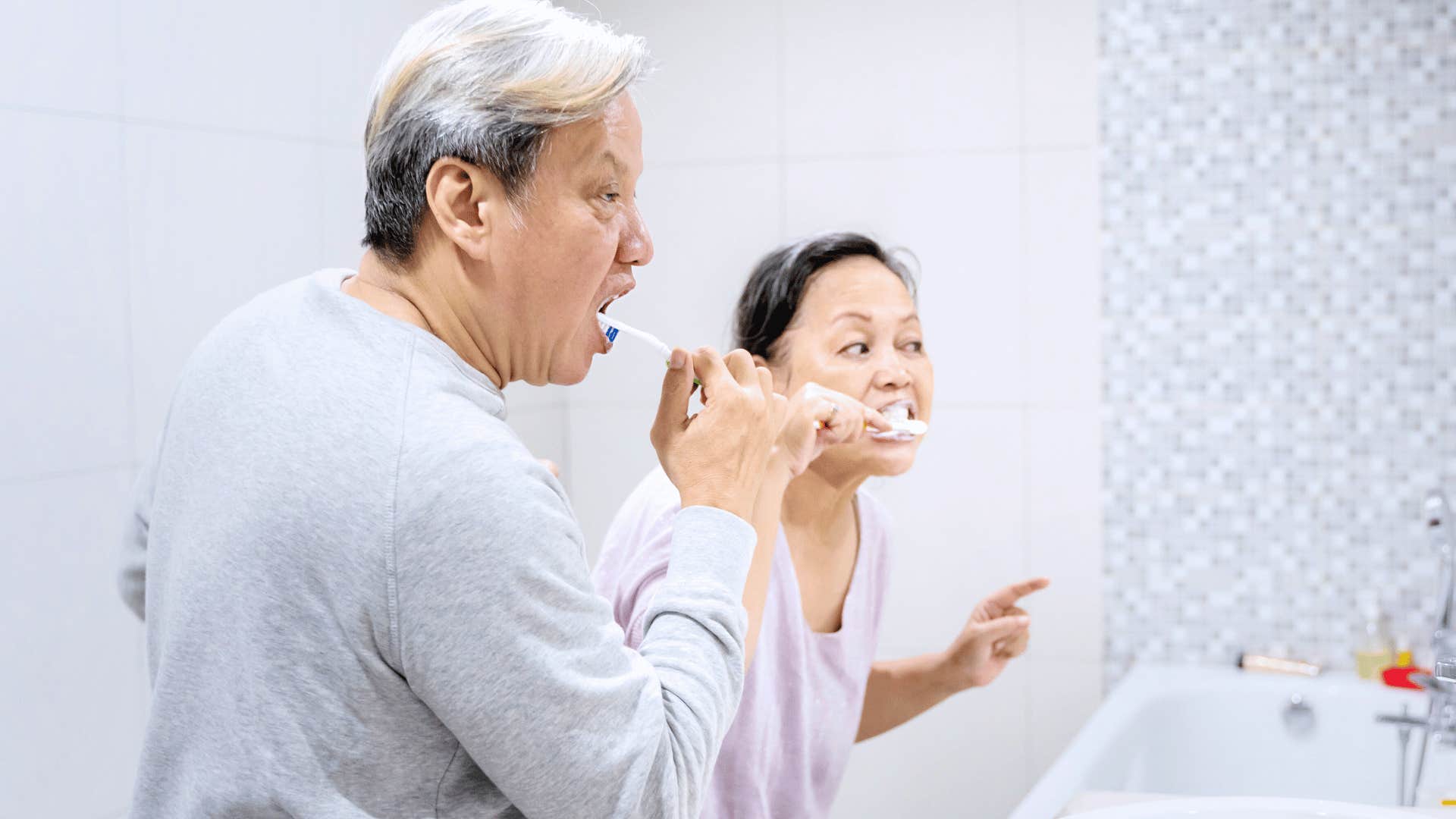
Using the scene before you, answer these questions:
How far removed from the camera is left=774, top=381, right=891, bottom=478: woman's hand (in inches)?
44.5

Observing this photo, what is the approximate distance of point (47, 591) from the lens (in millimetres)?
1446

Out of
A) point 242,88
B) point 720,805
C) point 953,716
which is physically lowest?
point 953,716

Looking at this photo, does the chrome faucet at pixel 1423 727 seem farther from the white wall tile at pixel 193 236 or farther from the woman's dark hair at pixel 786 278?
the white wall tile at pixel 193 236

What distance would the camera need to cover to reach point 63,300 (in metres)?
1.45

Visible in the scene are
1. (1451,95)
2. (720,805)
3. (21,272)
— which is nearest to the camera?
(720,805)

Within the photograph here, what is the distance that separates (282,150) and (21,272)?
489 millimetres

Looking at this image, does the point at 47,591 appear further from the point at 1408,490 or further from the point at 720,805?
the point at 1408,490

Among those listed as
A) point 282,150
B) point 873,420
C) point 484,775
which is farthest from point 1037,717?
point 484,775

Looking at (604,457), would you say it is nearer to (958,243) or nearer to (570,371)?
(958,243)

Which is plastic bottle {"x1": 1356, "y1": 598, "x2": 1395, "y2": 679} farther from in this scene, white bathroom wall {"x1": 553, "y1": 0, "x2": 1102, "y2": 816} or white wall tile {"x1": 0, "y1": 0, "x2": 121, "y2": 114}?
white wall tile {"x1": 0, "y1": 0, "x2": 121, "y2": 114}

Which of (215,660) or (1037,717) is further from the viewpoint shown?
(1037,717)

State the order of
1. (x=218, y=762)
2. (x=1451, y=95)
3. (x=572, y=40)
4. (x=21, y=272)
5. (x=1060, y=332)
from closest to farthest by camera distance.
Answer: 1. (x=218, y=762)
2. (x=572, y=40)
3. (x=21, y=272)
4. (x=1451, y=95)
5. (x=1060, y=332)

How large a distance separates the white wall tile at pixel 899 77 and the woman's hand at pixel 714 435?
1.54 metres

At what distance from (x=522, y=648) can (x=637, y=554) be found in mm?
500
